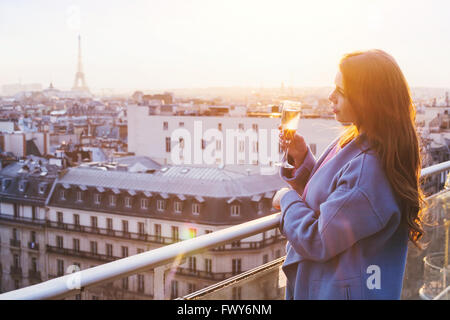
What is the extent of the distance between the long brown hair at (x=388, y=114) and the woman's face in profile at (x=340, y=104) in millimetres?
19

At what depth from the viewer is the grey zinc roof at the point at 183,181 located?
15.1 meters

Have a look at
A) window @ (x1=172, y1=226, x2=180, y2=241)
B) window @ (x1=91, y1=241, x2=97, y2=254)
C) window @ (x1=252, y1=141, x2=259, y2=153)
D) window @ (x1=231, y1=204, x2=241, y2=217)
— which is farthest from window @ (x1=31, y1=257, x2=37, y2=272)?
window @ (x1=252, y1=141, x2=259, y2=153)

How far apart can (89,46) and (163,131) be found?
28646 mm

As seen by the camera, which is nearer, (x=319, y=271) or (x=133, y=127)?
(x=319, y=271)

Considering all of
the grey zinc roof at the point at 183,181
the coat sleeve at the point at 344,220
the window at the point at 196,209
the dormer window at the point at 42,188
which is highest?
the coat sleeve at the point at 344,220

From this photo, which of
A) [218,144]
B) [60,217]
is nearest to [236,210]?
[218,144]

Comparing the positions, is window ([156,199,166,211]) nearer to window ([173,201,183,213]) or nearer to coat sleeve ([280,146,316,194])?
window ([173,201,183,213])

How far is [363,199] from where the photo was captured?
96cm

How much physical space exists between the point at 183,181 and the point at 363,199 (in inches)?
586

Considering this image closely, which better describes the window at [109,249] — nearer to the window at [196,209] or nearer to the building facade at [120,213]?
the building facade at [120,213]

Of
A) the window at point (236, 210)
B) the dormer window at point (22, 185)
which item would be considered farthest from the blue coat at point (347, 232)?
the dormer window at point (22, 185)

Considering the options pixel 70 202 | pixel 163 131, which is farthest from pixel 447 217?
pixel 163 131
